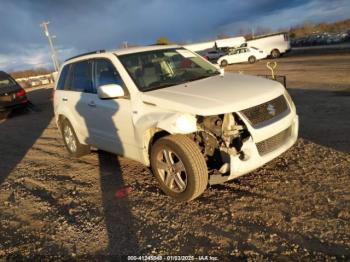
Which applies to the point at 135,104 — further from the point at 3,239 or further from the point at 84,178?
the point at 3,239

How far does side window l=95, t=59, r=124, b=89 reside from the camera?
549cm

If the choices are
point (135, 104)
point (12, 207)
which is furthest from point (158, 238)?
point (12, 207)

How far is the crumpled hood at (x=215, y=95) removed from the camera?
14.4 feet

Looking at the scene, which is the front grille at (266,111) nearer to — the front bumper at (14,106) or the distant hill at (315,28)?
the front bumper at (14,106)

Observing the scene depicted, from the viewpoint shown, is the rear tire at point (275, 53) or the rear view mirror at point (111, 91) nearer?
the rear view mirror at point (111, 91)

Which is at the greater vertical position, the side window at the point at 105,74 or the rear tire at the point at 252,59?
the side window at the point at 105,74

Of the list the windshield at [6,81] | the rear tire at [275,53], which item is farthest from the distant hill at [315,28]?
the windshield at [6,81]

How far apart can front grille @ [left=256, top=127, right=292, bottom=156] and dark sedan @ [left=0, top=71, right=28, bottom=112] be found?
13.2 m

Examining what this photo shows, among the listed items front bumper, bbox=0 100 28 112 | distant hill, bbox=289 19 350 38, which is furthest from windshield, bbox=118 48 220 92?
distant hill, bbox=289 19 350 38

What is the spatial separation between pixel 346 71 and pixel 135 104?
13732 mm

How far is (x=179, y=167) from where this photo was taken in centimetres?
464

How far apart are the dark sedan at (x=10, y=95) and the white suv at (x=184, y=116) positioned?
34.3ft

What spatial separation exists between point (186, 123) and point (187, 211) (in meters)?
1.06

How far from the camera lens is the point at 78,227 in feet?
15.0
